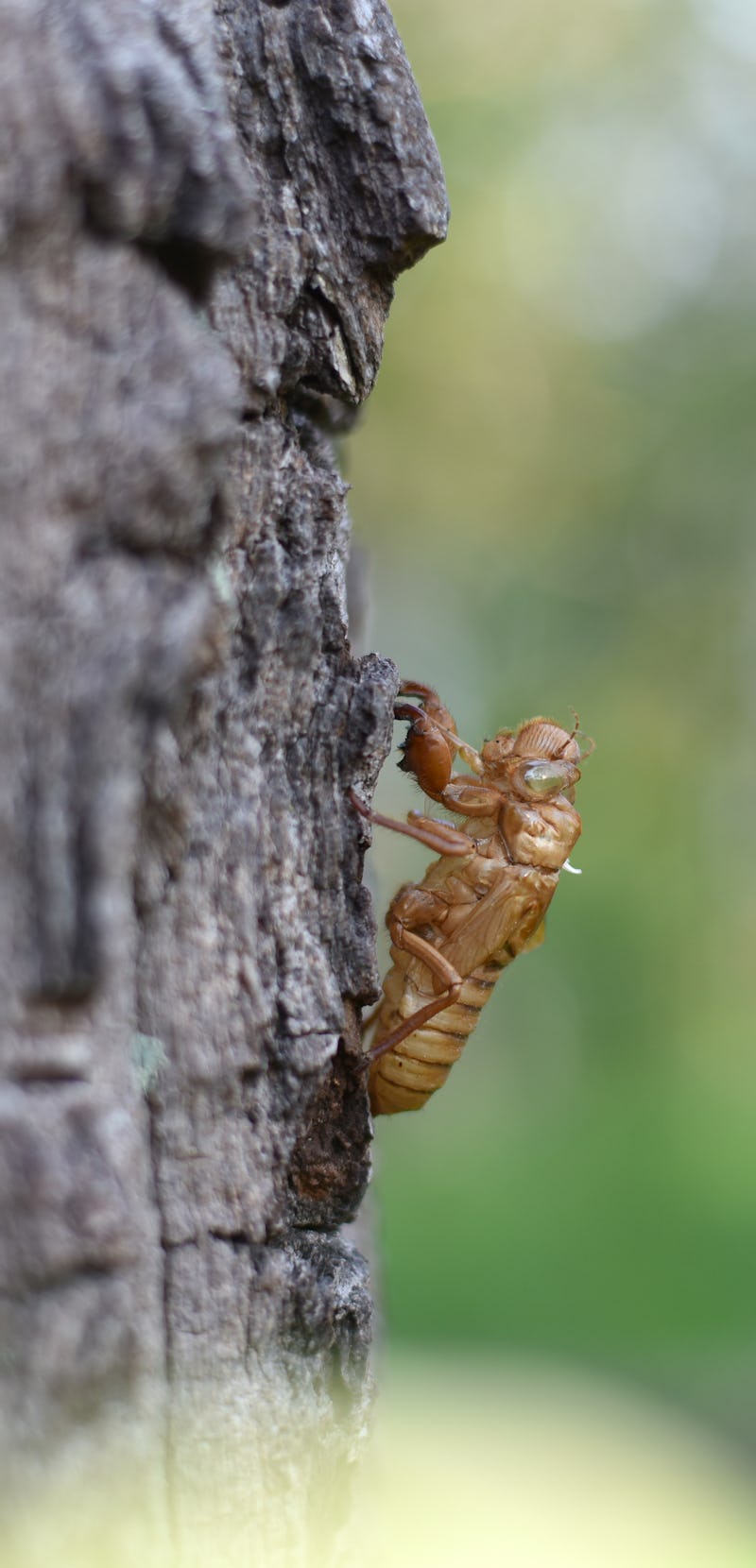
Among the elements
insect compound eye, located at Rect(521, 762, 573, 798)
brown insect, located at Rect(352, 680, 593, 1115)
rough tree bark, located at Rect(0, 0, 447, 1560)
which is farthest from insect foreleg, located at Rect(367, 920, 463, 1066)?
rough tree bark, located at Rect(0, 0, 447, 1560)

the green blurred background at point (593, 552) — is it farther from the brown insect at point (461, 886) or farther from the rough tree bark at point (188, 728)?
the rough tree bark at point (188, 728)

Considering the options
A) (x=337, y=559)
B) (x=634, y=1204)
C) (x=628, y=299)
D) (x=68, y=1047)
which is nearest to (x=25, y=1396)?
(x=68, y=1047)

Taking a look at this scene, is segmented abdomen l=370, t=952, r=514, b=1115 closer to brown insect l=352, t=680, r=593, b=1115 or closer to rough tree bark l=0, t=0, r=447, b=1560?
brown insect l=352, t=680, r=593, b=1115

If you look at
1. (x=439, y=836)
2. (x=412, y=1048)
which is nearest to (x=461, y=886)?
(x=439, y=836)

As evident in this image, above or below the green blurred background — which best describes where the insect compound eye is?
below

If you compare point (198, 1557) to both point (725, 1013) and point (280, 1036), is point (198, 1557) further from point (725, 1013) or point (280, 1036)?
point (725, 1013)
